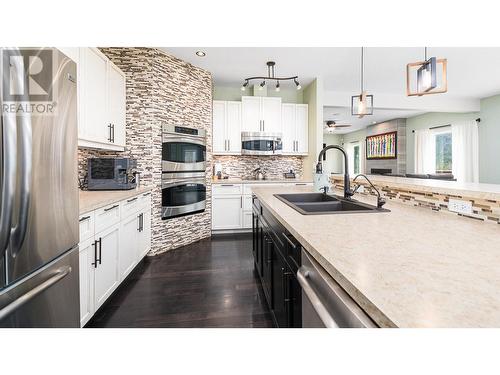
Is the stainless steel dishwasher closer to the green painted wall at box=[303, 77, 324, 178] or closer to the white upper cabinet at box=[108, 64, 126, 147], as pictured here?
the white upper cabinet at box=[108, 64, 126, 147]

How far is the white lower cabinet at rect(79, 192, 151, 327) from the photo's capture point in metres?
1.70

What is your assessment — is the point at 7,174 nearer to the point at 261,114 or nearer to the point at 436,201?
the point at 436,201

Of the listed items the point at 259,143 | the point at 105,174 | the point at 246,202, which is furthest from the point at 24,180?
the point at 259,143

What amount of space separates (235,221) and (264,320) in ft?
8.56

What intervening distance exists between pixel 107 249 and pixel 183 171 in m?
1.89

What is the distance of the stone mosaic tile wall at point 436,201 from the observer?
44.5 inches

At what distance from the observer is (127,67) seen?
3.29 m

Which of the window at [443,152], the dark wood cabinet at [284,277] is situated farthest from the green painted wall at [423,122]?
the dark wood cabinet at [284,277]

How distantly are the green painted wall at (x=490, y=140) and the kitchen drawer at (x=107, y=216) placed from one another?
7.65 m

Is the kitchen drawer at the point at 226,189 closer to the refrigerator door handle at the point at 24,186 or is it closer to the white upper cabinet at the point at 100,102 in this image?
the white upper cabinet at the point at 100,102

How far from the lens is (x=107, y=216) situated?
2.04 metres

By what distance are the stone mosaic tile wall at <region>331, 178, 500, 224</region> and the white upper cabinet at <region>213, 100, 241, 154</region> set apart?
295 cm

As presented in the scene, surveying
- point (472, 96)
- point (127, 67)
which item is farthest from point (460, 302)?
point (472, 96)

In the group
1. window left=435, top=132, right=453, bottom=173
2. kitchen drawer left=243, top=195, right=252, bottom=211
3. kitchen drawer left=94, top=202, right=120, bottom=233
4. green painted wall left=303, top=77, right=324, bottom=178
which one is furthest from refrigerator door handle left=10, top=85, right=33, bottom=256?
window left=435, top=132, right=453, bottom=173
